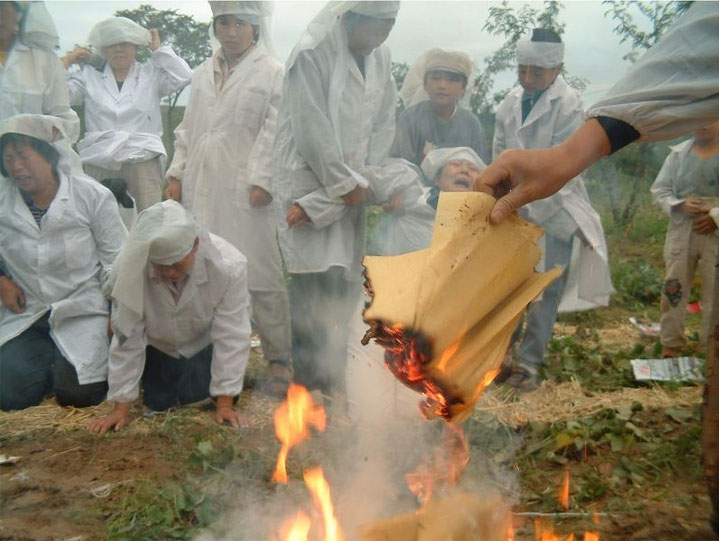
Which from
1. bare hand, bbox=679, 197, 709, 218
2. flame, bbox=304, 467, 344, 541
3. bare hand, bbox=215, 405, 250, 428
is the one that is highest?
bare hand, bbox=679, 197, 709, 218

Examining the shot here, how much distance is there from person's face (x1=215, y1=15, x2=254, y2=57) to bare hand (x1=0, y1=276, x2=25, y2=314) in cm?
212

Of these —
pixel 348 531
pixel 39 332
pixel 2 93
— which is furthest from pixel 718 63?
pixel 2 93

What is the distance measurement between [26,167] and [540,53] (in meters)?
3.42

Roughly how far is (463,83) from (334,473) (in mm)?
2763

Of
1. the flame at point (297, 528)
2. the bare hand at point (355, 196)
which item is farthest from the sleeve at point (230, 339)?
the flame at point (297, 528)

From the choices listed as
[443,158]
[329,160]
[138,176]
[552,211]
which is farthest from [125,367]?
[552,211]

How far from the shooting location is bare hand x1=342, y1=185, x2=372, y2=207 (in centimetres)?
390

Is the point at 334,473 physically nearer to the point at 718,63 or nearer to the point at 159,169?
the point at 718,63

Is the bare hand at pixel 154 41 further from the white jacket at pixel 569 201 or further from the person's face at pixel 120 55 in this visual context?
the white jacket at pixel 569 201

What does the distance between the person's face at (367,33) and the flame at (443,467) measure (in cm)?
228

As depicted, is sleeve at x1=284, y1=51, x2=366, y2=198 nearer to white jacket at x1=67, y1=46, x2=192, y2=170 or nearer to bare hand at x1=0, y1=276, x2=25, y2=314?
white jacket at x1=67, y1=46, x2=192, y2=170

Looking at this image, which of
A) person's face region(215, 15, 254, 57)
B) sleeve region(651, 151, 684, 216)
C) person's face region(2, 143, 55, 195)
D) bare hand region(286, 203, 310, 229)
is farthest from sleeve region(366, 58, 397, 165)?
sleeve region(651, 151, 684, 216)

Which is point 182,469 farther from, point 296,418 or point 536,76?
point 536,76

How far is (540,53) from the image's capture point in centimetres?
440
